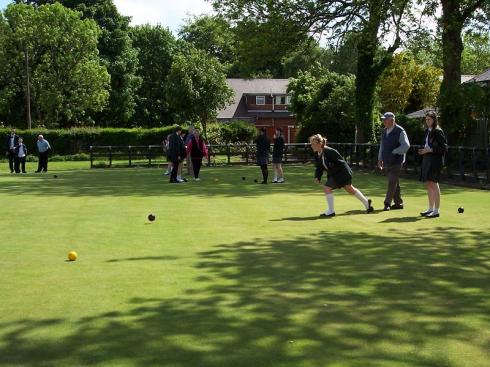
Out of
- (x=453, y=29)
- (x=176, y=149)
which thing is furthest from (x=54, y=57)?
(x=176, y=149)

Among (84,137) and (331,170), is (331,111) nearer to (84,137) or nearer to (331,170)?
(84,137)

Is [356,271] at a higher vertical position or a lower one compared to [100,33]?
lower

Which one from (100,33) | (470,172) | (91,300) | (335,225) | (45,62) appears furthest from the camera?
(100,33)

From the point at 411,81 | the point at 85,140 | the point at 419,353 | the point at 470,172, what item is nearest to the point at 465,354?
the point at 419,353

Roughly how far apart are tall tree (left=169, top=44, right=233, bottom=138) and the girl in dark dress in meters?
36.3

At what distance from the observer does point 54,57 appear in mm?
53250

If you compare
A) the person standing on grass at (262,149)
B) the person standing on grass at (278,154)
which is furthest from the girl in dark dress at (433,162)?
the person standing on grass at (262,149)

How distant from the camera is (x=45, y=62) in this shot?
173 ft

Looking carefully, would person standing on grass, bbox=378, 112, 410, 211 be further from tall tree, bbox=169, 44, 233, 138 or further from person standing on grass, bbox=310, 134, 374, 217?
tall tree, bbox=169, 44, 233, 138

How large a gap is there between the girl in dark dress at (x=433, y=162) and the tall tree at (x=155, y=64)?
A: 53.2m

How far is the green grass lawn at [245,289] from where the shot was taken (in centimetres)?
464

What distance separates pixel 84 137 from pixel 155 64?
20530 millimetres

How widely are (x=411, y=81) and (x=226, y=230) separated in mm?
46785

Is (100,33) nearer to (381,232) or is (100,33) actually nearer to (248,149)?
(248,149)
